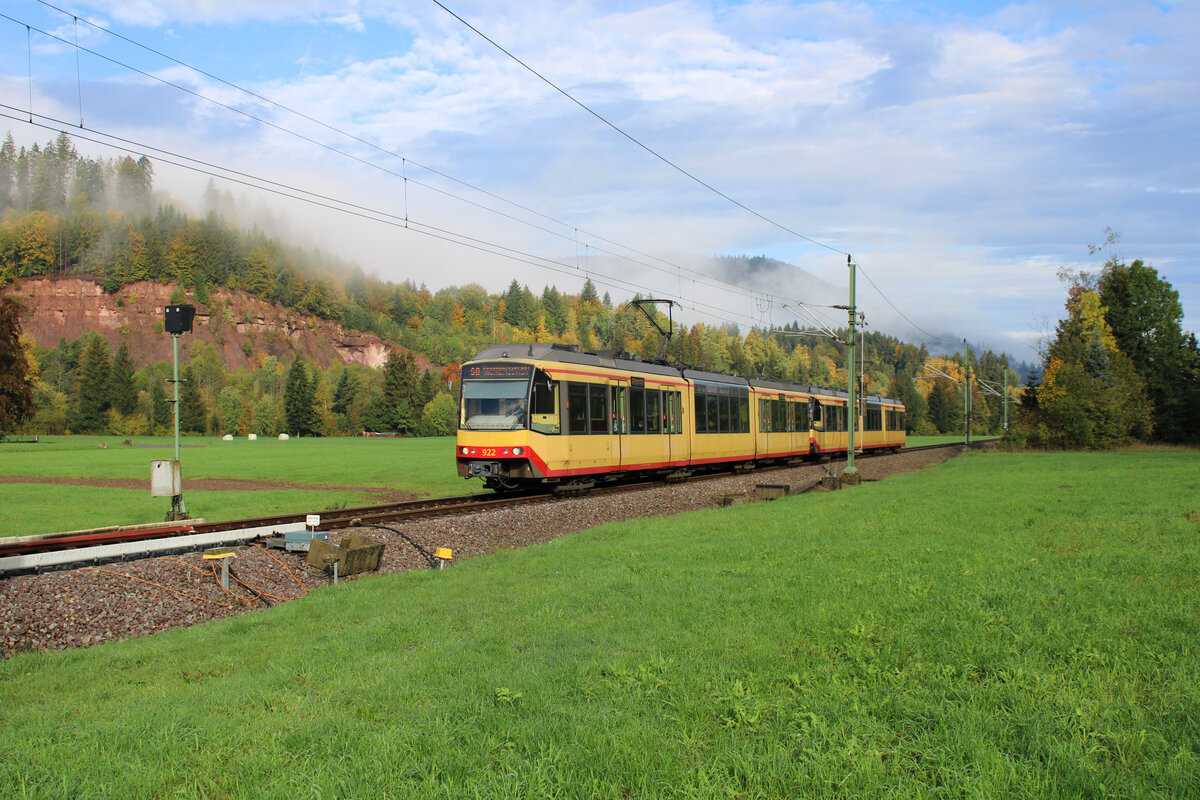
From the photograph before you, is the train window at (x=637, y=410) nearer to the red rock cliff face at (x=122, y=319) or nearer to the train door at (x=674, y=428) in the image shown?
the train door at (x=674, y=428)

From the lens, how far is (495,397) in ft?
69.2

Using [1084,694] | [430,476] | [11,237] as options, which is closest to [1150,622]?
[1084,694]

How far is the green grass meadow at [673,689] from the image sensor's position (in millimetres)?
4129

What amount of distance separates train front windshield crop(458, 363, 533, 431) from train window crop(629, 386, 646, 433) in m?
4.89

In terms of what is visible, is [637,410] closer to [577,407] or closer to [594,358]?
[594,358]

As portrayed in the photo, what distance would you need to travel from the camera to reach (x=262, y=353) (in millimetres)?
196375

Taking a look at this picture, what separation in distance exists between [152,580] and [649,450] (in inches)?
670

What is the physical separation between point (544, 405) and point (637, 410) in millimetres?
5038

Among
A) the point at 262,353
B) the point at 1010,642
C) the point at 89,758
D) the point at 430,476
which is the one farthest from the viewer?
the point at 262,353

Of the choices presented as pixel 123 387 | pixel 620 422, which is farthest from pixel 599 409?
pixel 123 387

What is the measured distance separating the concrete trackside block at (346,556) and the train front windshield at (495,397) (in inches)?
319

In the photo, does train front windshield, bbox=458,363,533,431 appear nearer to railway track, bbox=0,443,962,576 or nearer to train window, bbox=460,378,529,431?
train window, bbox=460,378,529,431

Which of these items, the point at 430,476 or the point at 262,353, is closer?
the point at 430,476

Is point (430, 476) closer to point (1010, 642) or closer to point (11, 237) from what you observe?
point (1010, 642)
